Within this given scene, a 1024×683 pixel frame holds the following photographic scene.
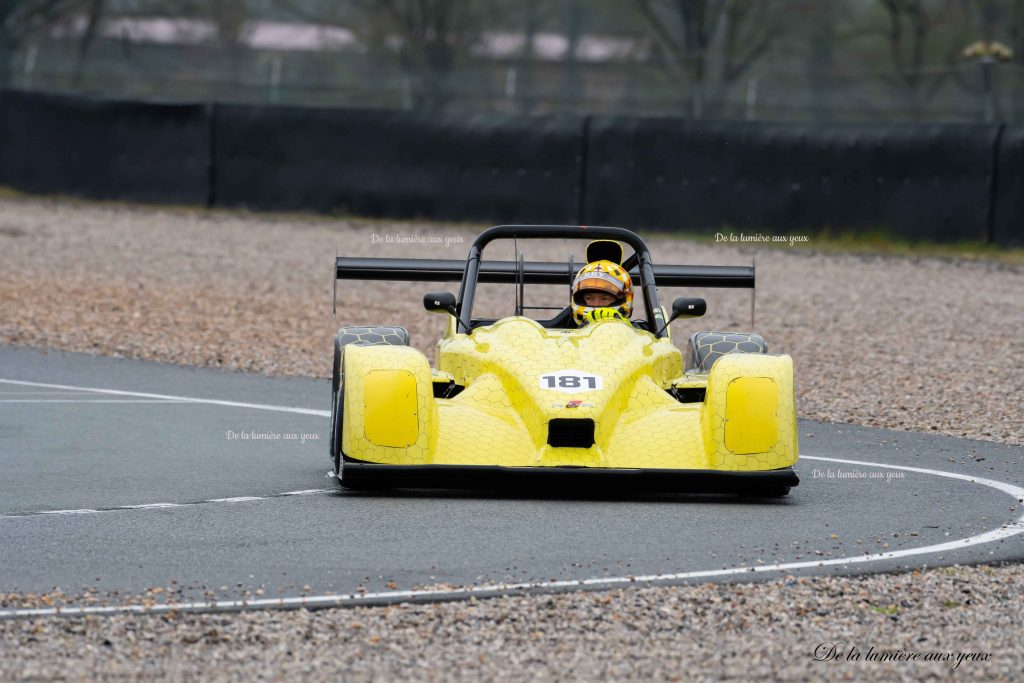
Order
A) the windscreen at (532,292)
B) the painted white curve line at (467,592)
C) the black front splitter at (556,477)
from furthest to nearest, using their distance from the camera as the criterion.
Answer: the windscreen at (532,292)
the black front splitter at (556,477)
the painted white curve line at (467,592)

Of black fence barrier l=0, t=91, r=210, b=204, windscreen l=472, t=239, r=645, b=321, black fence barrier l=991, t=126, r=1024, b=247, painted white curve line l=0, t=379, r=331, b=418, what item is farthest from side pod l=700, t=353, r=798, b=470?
black fence barrier l=0, t=91, r=210, b=204

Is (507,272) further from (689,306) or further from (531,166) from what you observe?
(531,166)

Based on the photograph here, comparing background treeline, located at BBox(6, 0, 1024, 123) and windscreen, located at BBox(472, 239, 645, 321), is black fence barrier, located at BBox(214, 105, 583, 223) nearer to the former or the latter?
windscreen, located at BBox(472, 239, 645, 321)

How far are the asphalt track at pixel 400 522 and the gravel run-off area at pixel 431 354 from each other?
450 mm

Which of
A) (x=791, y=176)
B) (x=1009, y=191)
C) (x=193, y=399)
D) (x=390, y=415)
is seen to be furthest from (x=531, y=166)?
(x=390, y=415)

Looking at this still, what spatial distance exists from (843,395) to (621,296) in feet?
13.3

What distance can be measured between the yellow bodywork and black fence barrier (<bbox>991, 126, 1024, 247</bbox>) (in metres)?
15.1

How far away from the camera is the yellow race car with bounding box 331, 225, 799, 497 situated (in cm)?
894

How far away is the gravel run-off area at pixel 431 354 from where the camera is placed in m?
5.92

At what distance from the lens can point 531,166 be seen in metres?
26.5

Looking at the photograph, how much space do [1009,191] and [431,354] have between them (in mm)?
10604

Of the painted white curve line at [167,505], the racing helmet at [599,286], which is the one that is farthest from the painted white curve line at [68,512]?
the racing helmet at [599,286]
